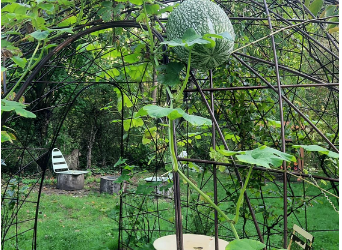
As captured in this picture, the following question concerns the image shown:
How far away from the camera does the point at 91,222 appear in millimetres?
4629

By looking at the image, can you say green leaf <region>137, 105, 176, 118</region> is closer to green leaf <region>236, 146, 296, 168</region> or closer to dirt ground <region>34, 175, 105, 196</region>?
green leaf <region>236, 146, 296, 168</region>

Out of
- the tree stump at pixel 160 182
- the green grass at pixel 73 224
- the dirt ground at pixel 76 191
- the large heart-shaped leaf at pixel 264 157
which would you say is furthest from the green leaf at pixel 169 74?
the dirt ground at pixel 76 191

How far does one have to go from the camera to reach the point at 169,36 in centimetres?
132

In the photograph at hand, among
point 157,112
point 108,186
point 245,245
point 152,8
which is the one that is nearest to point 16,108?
point 157,112

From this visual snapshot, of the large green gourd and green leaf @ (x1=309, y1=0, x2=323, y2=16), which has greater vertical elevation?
green leaf @ (x1=309, y1=0, x2=323, y2=16)

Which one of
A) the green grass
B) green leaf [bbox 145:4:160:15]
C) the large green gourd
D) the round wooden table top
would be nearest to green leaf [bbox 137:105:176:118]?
the large green gourd

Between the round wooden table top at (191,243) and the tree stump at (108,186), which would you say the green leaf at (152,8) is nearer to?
the round wooden table top at (191,243)

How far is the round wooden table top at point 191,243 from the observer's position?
6.07 feet

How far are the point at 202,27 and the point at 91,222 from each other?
4019 millimetres

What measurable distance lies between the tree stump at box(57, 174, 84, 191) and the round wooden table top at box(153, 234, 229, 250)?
4.79 meters

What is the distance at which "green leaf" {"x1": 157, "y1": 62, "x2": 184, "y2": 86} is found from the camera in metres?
1.20

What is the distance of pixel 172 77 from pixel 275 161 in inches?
20.4

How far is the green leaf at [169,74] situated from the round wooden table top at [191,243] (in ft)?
3.39

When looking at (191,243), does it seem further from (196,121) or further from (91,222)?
(91,222)
